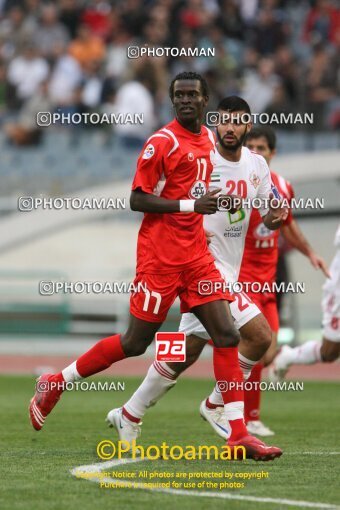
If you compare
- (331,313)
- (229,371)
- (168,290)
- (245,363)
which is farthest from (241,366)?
(331,313)

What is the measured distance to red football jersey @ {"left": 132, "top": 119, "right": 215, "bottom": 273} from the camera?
782 centimetres

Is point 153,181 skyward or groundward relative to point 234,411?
skyward

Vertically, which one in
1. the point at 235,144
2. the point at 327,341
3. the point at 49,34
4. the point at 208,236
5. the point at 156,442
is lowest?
the point at 156,442

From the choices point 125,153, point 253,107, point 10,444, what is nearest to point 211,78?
point 253,107

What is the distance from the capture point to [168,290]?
7.91 m

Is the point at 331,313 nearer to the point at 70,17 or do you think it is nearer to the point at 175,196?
the point at 175,196

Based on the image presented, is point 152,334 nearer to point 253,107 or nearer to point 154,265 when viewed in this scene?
point 154,265

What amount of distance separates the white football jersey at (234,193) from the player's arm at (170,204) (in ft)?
3.00

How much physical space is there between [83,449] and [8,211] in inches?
482

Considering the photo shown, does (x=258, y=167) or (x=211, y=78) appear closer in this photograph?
(x=258, y=167)

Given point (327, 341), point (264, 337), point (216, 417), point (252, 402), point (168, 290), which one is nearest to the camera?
point (168, 290)

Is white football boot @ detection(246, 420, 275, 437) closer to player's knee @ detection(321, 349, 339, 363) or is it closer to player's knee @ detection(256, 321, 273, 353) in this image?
player's knee @ detection(256, 321, 273, 353)

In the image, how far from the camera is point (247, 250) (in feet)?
33.2

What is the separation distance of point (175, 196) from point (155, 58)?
485 inches
